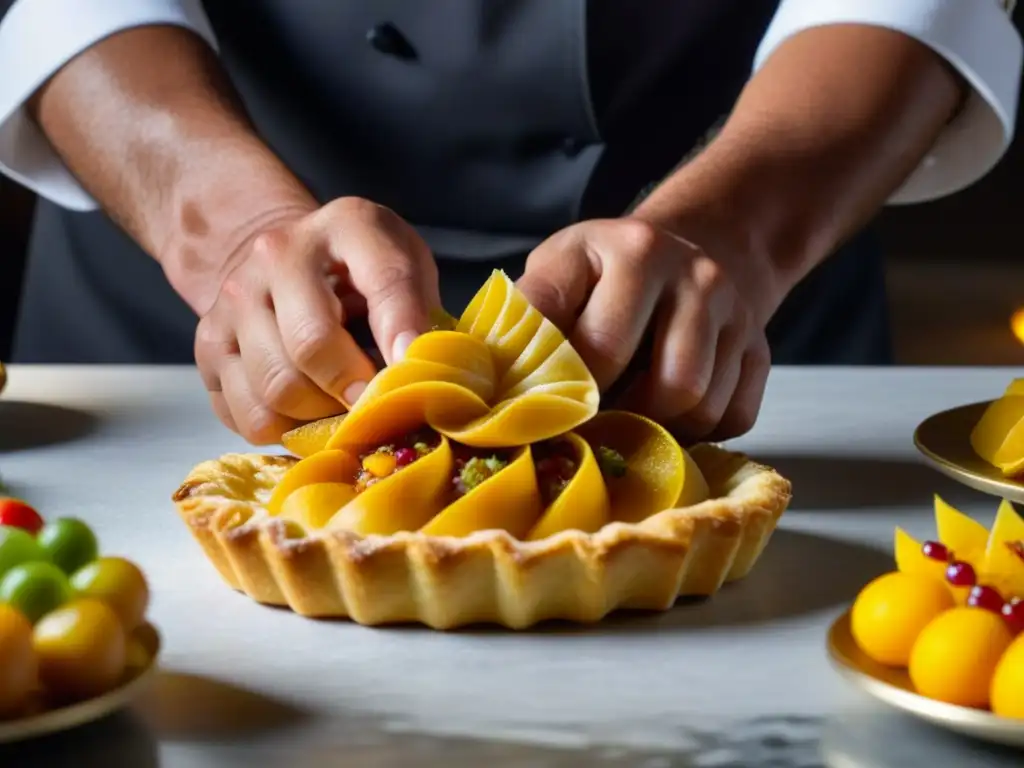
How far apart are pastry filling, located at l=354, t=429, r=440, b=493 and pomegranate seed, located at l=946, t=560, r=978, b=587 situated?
443 millimetres

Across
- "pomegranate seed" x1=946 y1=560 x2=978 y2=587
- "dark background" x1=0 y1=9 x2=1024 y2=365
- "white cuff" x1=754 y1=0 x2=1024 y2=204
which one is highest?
"white cuff" x1=754 y1=0 x2=1024 y2=204

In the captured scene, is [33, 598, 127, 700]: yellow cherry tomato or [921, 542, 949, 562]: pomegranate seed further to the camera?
[921, 542, 949, 562]: pomegranate seed

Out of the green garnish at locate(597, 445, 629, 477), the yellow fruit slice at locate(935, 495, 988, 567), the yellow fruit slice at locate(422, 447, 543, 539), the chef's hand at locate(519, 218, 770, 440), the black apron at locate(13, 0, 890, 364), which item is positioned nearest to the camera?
the yellow fruit slice at locate(935, 495, 988, 567)

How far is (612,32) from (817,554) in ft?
3.62

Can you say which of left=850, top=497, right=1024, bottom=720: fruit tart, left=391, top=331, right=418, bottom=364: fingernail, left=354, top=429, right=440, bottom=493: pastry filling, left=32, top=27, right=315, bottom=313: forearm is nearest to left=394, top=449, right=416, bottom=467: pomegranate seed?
left=354, top=429, right=440, bottom=493: pastry filling

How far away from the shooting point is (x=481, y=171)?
222 cm

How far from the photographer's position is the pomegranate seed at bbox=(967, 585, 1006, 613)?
934 mm

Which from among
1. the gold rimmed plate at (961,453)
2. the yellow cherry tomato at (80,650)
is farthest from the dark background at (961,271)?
the yellow cherry tomato at (80,650)

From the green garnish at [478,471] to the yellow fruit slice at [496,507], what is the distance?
0.01m

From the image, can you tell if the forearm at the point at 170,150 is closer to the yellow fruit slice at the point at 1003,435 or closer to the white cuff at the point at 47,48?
the white cuff at the point at 47,48

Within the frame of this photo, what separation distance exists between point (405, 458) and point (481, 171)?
41.4 inches

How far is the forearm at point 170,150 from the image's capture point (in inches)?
68.7

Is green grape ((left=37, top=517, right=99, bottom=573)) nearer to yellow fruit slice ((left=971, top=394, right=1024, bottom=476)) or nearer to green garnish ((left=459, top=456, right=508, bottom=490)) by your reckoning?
green garnish ((left=459, top=456, right=508, bottom=490))

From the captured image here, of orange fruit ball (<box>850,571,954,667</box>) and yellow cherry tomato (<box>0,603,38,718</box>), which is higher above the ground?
orange fruit ball (<box>850,571,954,667</box>)
